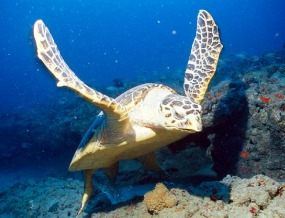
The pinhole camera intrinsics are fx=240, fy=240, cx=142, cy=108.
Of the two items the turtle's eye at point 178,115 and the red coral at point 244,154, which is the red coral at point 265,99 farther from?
the turtle's eye at point 178,115

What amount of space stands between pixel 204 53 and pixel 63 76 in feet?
8.50

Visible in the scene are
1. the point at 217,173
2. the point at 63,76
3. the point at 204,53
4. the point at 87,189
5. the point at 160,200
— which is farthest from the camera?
the point at 217,173

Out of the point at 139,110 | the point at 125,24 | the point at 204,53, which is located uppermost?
the point at 125,24

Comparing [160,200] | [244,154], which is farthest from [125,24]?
[160,200]

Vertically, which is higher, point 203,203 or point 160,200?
point 160,200

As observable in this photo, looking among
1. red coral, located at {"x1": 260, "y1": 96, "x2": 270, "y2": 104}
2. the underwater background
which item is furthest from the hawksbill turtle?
red coral, located at {"x1": 260, "y1": 96, "x2": 270, "y2": 104}

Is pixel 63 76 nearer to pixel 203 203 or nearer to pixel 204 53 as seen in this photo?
pixel 203 203

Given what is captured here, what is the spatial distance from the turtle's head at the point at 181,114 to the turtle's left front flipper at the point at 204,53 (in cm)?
114

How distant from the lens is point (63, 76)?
2.65 metres

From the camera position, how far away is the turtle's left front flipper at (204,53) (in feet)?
13.2

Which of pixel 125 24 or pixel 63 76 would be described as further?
pixel 125 24

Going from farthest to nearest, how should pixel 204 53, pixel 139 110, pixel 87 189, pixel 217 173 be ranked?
pixel 217 173 → pixel 204 53 → pixel 87 189 → pixel 139 110

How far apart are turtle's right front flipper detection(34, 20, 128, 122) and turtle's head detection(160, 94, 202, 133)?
51cm

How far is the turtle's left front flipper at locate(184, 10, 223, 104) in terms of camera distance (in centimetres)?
404
